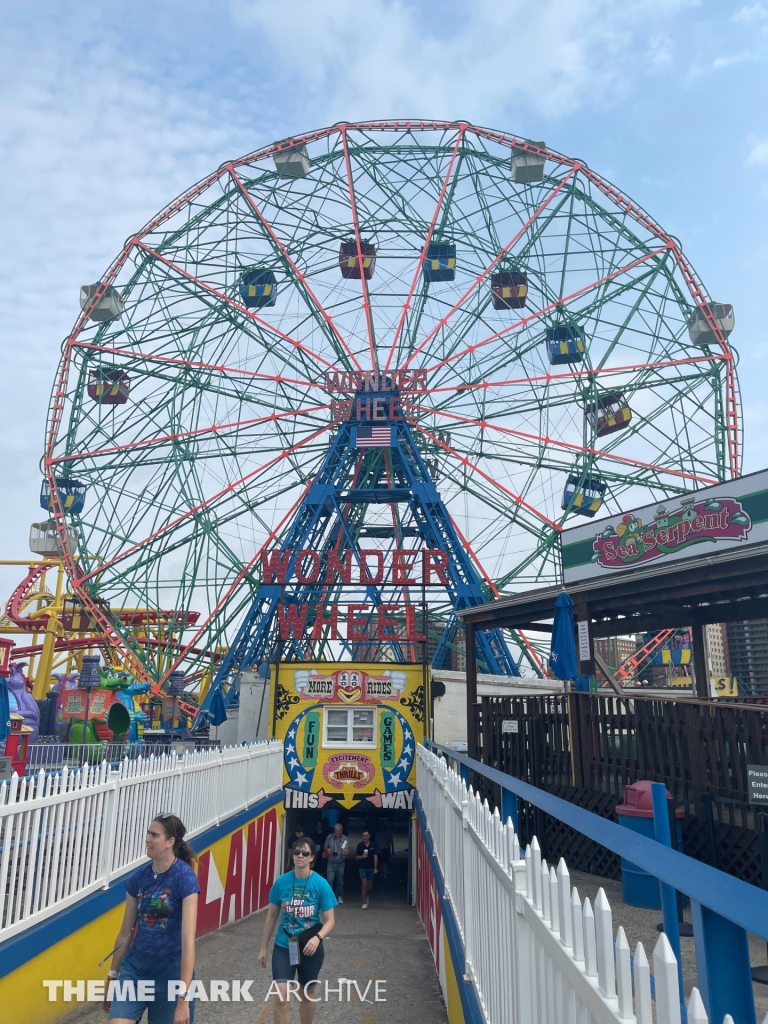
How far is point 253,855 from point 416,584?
A: 9.30 meters

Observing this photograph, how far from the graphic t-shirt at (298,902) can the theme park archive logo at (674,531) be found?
892 centimetres

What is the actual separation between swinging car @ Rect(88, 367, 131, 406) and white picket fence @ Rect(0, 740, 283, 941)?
1944 cm

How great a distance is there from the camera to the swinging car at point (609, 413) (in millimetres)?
24234

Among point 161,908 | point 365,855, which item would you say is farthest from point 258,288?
point 161,908

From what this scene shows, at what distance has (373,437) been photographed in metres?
23.8

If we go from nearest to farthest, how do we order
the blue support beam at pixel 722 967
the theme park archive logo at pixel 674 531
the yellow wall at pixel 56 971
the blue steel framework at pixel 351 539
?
the blue support beam at pixel 722 967 → the yellow wall at pixel 56 971 → the theme park archive logo at pixel 674 531 → the blue steel framework at pixel 351 539

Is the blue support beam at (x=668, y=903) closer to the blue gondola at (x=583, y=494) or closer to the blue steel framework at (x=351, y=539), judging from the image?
the blue steel framework at (x=351, y=539)

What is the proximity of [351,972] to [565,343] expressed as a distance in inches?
827

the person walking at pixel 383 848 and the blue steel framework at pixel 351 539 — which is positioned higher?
the blue steel framework at pixel 351 539

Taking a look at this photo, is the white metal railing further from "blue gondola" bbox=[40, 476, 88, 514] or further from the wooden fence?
the wooden fence

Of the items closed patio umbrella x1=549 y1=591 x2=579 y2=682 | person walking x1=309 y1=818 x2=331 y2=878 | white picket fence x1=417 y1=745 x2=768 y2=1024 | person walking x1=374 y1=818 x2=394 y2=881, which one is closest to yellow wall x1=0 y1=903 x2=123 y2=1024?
white picket fence x1=417 y1=745 x2=768 y2=1024

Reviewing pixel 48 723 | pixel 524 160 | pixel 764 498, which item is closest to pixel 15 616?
pixel 48 723

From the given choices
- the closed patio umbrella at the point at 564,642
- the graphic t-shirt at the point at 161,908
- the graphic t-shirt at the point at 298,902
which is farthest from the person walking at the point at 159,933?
the closed patio umbrella at the point at 564,642

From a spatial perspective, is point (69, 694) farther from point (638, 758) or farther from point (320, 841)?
point (638, 758)
